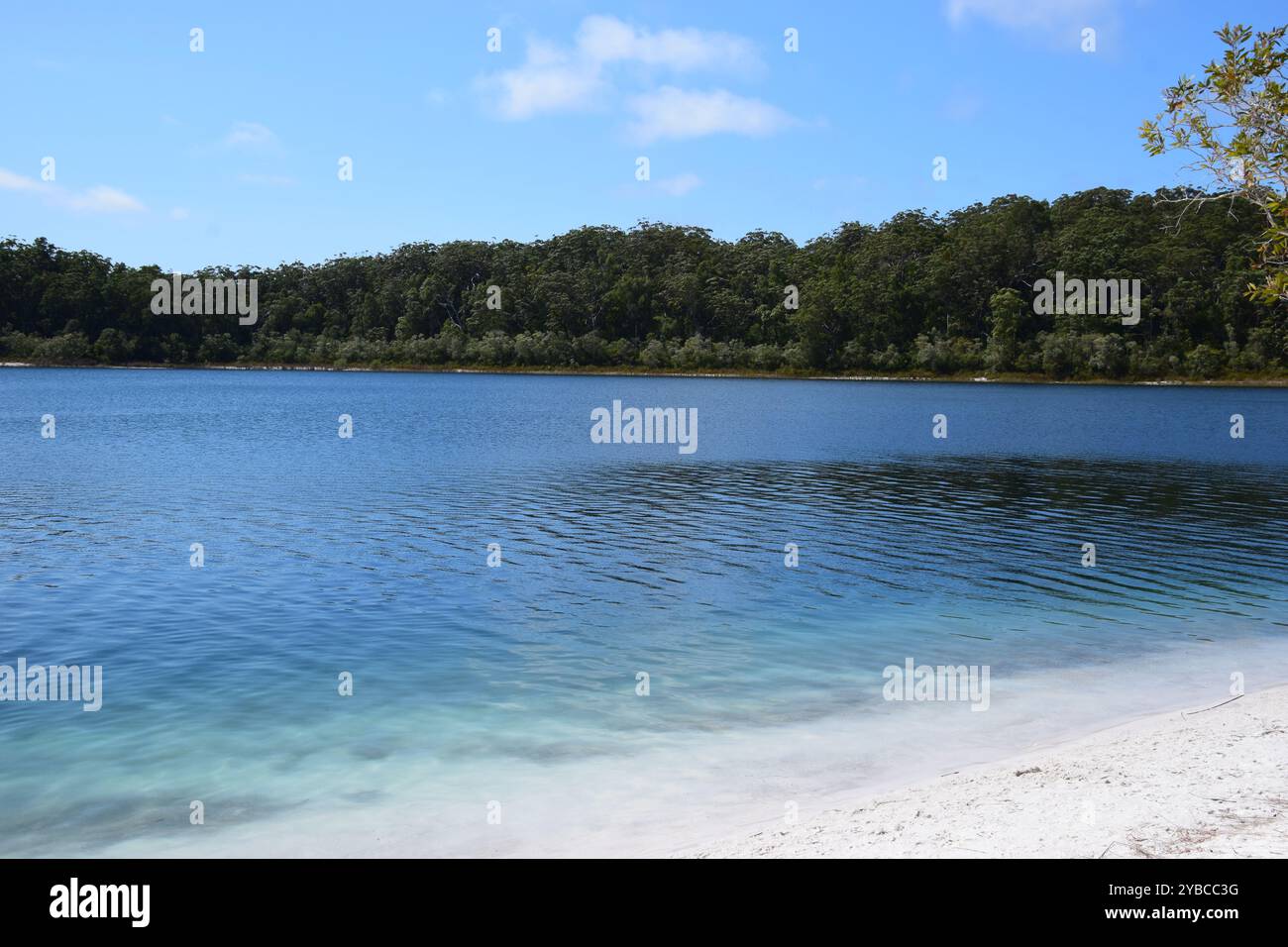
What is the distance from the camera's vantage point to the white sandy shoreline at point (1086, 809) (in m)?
9.30

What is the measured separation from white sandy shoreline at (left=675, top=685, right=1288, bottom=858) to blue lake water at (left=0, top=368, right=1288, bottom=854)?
1.19 meters

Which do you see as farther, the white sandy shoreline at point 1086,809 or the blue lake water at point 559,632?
the blue lake water at point 559,632

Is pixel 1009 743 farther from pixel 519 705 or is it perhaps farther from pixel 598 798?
pixel 519 705

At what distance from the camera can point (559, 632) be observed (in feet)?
67.1

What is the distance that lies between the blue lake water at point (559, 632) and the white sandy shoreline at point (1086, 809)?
119cm

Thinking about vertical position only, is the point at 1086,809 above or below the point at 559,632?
above

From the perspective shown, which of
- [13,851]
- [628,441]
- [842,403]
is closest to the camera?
[13,851]

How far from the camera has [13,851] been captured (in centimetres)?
1084

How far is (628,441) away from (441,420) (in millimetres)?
20620

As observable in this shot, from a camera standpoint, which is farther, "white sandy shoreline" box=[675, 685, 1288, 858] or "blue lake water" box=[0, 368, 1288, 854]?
"blue lake water" box=[0, 368, 1288, 854]

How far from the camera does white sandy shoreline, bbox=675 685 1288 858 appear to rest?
9297 millimetres

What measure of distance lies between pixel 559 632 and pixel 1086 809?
11.8 metres
